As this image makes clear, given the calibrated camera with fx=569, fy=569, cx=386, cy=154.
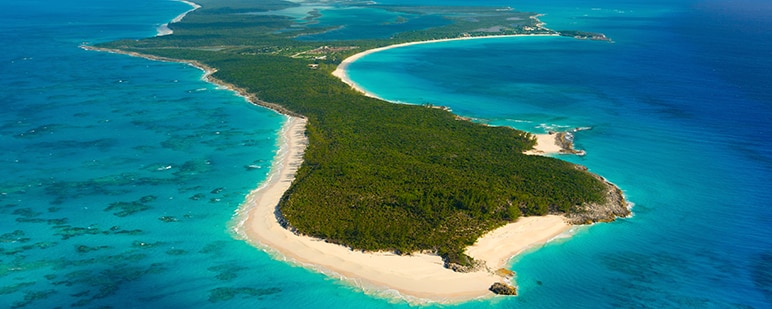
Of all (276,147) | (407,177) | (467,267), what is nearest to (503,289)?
(467,267)

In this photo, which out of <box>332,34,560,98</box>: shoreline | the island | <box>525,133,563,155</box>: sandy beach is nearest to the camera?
the island

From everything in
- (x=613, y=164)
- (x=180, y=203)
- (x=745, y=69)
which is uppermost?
(x=745, y=69)

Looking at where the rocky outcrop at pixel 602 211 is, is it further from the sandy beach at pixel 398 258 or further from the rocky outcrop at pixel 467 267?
the rocky outcrop at pixel 467 267

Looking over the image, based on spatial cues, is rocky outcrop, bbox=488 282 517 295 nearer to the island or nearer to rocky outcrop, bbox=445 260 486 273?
the island

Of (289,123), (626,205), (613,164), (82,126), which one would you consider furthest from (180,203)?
(613,164)

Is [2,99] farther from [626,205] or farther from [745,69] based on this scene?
[745,69]

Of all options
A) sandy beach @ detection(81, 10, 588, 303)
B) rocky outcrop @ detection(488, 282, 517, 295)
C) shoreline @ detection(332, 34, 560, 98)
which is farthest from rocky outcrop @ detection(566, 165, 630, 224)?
shoreline @ detection(332, 34, 560, 98)
